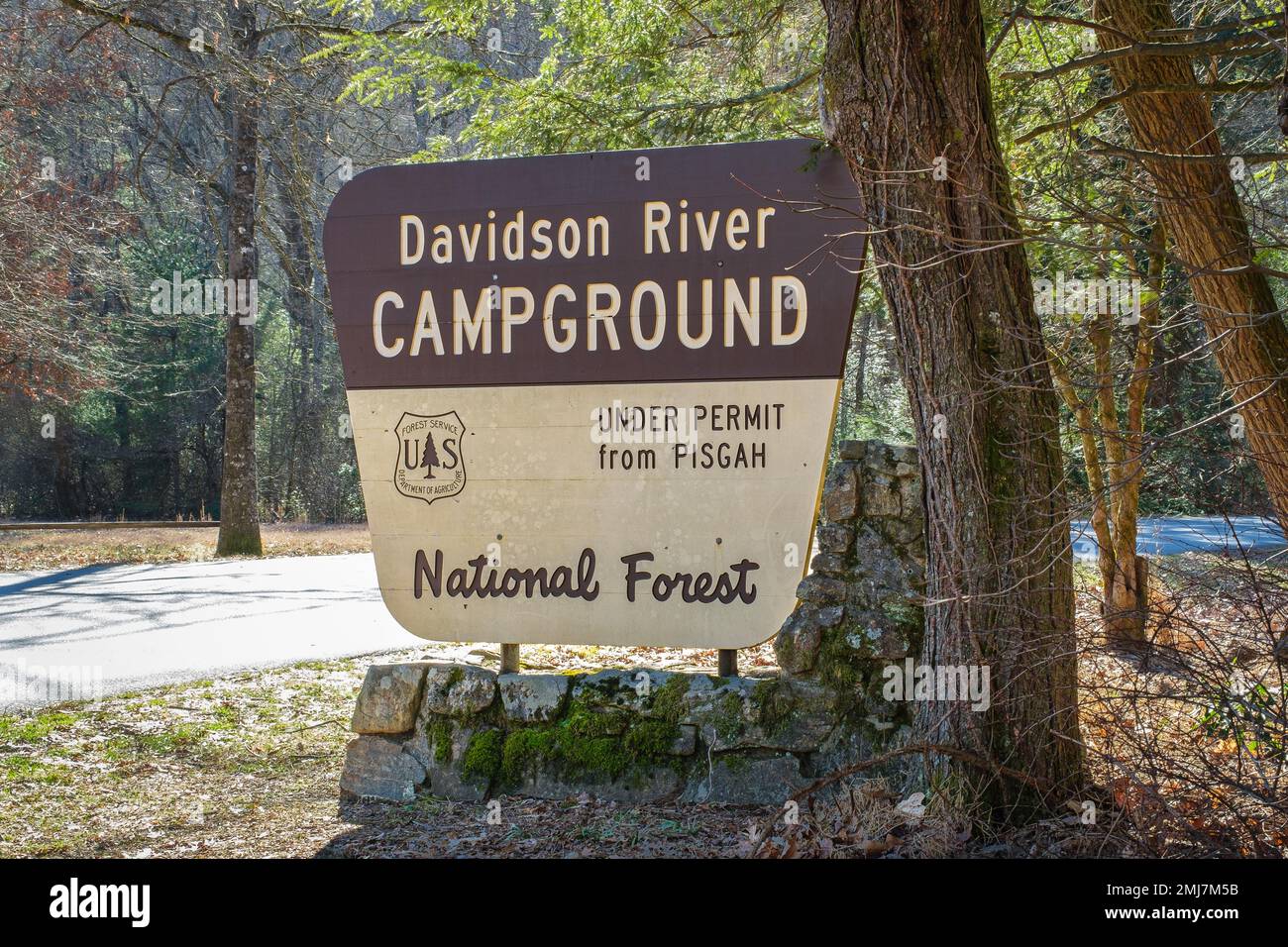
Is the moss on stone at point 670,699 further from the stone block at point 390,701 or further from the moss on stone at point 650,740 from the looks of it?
the stone block at point 390,701

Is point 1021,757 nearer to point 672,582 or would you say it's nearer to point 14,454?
point 672,582

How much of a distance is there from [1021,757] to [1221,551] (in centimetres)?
113

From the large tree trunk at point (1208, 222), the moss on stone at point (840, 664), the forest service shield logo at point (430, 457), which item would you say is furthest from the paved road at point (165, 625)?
the large tree trunk at point (1208, 222)

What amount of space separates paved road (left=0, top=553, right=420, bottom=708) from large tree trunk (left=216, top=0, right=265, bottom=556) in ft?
Result: 7.92

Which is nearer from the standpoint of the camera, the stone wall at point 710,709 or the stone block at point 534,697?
the stone wall at point 710,709

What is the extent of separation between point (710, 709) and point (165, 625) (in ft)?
21.4

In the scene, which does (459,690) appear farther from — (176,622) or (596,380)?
(176,622)

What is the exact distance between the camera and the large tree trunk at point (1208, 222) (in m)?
5.16

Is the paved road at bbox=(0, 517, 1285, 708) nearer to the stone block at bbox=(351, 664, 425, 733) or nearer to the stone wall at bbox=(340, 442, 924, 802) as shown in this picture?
the stone wall at bbox=(340, 442, 924, 802)

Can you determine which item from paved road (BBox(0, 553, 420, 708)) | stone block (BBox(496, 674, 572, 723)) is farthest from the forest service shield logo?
paved road (BBox(0, 553, 420, 708))

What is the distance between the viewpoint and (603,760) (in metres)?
5.16

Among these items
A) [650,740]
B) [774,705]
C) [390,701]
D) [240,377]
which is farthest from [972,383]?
[240,377]

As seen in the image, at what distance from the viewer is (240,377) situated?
17.6 m

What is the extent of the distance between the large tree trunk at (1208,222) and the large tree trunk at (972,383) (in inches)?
44.8
